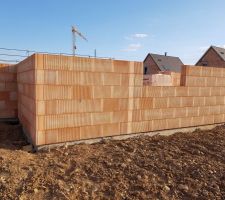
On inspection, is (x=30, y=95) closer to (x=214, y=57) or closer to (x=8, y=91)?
(x=8, y=91)

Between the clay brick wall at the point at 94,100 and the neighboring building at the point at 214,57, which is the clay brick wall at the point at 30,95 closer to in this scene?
the clay brick wall at the point at 94,100

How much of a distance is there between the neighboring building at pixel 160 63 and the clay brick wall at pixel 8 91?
22.7 metres

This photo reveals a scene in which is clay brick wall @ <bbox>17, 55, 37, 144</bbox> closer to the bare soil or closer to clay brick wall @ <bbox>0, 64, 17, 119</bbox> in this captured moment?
the bare soil

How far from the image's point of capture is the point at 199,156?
507cm

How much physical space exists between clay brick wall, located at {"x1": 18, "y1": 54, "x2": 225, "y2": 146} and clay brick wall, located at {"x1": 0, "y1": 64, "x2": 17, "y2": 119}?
134 centimetres

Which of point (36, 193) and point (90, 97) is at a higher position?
point (90, 97)

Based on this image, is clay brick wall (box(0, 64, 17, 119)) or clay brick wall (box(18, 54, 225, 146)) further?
clay brick wall (box(0, 64, 17, 119))

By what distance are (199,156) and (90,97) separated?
2.75 metres

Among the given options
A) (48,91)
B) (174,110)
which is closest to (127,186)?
(48,91)

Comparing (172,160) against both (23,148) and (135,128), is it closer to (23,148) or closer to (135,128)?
(135,128)

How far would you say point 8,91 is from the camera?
23.9 feet

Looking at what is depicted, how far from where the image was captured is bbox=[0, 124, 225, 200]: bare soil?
350 cm

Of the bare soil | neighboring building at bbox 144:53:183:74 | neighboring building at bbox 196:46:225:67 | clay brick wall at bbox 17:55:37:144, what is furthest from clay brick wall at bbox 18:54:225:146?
neighboring building at bbox 196:46:225:67

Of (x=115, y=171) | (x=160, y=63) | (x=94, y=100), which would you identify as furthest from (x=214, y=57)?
(x=115, y=171)
